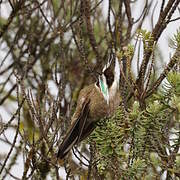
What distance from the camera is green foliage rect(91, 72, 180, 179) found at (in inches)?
52.0

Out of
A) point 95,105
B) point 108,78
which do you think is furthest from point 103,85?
point 95,105

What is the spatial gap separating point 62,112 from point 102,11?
1.31 metres

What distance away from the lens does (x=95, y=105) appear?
6.19ft

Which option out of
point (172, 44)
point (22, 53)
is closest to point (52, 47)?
point (22, 53)

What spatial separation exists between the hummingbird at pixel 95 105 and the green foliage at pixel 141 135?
16 cm

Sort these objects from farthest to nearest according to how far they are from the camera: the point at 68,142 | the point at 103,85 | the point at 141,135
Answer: the point at 68,142 → the point at 103,85 → the point at 141,135

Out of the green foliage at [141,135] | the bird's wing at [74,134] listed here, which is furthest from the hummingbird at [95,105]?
the green foliage at [141,135]

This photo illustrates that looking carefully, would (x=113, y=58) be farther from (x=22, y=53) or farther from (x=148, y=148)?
(x=22, y=53)

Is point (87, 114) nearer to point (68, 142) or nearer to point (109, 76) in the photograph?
point (68, 142)

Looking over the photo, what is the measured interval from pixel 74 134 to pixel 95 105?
0.43 ft

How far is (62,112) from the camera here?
8.53ft

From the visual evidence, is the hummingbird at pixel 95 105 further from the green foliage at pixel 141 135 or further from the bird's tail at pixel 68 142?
the green foliage at pixel 141 135

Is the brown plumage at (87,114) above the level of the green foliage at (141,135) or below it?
above

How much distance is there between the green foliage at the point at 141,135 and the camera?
1.32 metres
